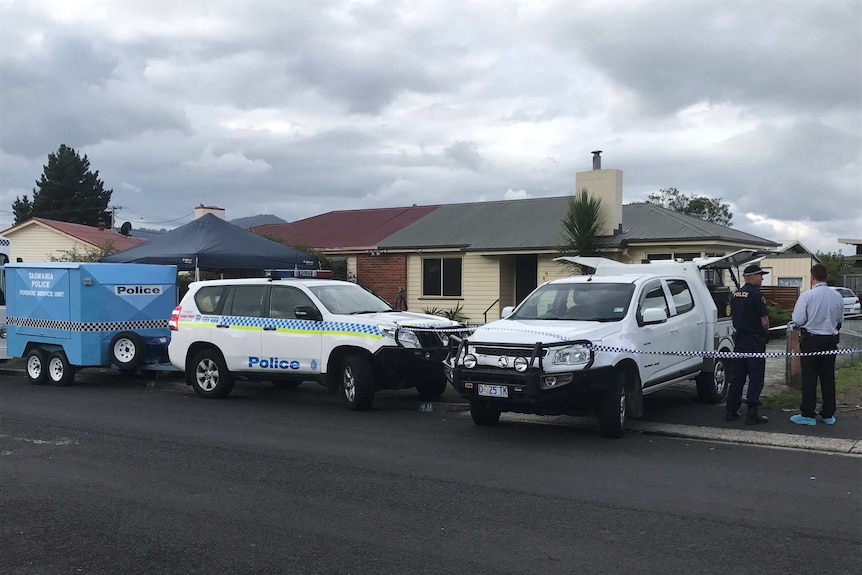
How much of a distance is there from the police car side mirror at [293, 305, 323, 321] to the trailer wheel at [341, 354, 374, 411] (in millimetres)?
732

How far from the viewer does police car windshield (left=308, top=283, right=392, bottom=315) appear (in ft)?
38.3

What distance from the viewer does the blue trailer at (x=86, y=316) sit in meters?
13.9

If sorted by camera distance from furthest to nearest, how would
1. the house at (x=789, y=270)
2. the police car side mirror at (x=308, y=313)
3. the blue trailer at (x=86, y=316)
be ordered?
the house at (x=789, y=270)
the blue trailer at (x=86, y=316)
the police car side mirror at (x=308, y=313)

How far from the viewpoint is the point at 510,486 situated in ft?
22.6

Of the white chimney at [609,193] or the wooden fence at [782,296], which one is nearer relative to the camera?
the white chimney at [609,193]

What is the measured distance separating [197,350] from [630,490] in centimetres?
791

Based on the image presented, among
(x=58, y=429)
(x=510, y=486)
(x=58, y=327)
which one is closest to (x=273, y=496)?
(x=510, y=486)

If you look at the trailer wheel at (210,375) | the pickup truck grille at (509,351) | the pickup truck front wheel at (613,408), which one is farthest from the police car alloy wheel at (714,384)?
the trailer wheel at (210,375)

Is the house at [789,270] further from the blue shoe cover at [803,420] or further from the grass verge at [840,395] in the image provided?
the blue shoe cover at [803,420]

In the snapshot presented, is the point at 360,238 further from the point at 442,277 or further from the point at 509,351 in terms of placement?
the point at 509,351

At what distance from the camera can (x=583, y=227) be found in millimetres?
21422

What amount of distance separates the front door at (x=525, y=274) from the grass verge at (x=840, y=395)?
41.3 ft

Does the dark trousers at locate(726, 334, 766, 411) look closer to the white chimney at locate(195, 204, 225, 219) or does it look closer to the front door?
the front door

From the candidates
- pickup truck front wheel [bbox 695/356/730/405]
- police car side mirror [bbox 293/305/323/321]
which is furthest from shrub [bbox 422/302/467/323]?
pickup truck front wheel [bbox 695/356/730/405]
